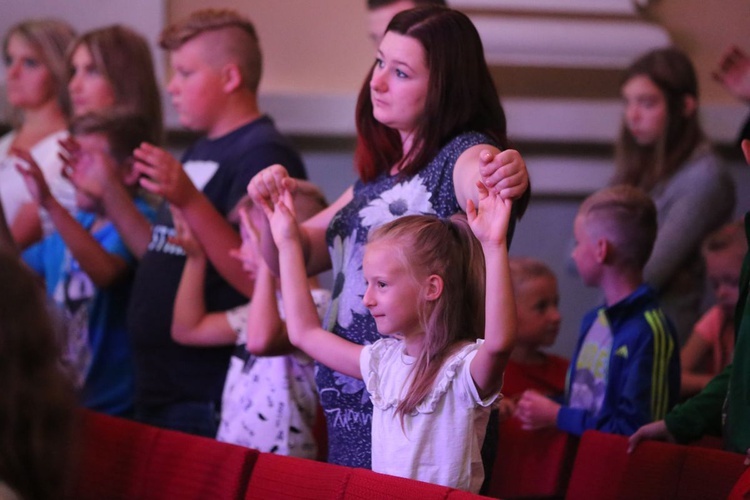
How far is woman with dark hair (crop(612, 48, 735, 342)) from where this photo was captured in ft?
11.7

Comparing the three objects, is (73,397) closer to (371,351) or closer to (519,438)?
(371,351)

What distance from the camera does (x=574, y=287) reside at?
4.52 metres

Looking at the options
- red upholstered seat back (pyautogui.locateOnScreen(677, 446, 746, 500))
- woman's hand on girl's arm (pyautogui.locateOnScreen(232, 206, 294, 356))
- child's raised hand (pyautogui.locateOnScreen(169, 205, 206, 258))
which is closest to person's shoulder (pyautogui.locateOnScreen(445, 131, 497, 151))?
woman's hand on girl's arm (pyautogui.locateOnScreen(232, 206, 294, 356))

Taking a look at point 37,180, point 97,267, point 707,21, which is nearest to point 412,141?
point 97,267

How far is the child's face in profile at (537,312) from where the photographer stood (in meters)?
3.28

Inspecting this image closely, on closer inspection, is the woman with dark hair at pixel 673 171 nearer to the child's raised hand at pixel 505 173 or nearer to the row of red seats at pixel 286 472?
the row of red seats at pixel 286 472

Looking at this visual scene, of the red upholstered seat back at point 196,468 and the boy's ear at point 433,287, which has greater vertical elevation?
the boy's ear at point 433,287

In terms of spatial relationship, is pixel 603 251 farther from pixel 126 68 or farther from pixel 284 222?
pixel 126 68

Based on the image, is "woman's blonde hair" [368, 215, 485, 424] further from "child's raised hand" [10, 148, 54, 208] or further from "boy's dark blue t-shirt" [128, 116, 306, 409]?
"child's raised hand" [10, 148, 54, 208]

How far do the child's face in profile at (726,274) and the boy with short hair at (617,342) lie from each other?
0.60 metres

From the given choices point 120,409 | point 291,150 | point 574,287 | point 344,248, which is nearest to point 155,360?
point 120,409

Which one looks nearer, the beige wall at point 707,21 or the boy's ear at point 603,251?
the boy's ear at point 603,251

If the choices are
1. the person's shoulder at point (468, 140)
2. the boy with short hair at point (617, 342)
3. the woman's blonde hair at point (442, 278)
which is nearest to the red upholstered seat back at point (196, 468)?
the woman's blonde hair at point (442, 278)

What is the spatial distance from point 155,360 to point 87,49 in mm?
1301
